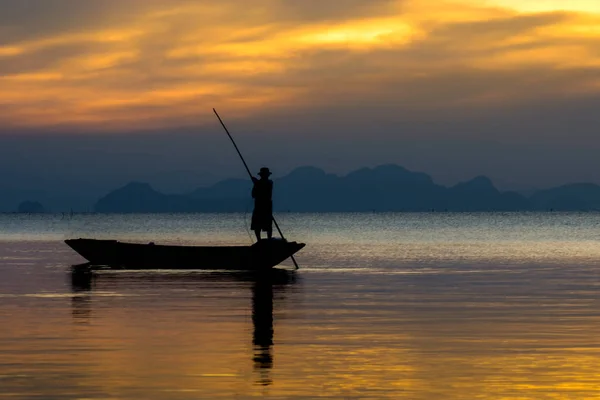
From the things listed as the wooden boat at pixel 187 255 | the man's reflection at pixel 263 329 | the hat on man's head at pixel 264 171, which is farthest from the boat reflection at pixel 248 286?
the hat on man's head at pixel 264 171

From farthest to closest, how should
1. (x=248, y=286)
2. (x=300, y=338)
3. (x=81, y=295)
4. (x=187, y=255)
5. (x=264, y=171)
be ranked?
(x=187, y=255) < (x=264, y=171) < (x=248, y=286) < (x=81, y=295) < (x=300, y=338)

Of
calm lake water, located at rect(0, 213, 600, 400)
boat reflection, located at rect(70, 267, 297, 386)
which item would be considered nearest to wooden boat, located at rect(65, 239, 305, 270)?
boat reflection, located at rect(70, 267, 297, 386)

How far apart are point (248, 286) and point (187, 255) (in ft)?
23.1

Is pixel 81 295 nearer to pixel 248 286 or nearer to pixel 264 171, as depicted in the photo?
pixel 248 286

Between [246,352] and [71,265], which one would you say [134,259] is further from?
[246,352]

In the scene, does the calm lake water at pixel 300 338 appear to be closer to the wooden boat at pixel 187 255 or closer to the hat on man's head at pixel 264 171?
the wooden boat at pixel 187 255

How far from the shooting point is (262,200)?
1254 inches

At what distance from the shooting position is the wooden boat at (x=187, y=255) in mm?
32219

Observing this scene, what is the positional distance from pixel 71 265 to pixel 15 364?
80.7ft

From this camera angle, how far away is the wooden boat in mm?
32219

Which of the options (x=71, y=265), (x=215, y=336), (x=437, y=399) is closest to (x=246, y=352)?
(x=215, y=336)

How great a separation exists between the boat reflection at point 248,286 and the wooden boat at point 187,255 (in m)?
0.35

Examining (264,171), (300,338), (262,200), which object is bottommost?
(300,338)

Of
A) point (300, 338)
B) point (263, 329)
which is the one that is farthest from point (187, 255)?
point (300, 338)
